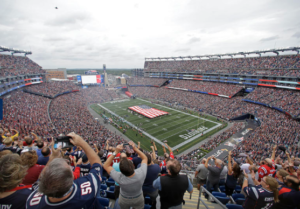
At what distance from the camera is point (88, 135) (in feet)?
71.9

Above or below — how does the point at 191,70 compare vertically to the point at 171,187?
above

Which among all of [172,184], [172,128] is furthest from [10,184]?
[172,128]

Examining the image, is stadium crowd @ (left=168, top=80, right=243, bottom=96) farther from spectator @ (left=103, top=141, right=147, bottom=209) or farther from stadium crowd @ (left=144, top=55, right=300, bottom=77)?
spectator @ (left=103, top=141, right=147, bottom=209)

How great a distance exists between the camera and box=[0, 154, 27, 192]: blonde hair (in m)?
1.85

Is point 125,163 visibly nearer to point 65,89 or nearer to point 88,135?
point 88,135

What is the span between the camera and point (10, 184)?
1864mm

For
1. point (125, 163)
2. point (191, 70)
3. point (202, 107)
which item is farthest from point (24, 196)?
point (191, 70)

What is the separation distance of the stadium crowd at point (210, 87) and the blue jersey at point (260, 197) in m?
43.6

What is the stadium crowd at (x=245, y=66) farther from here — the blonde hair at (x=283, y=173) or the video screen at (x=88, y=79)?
the blonde hair at (x=283, y=173)

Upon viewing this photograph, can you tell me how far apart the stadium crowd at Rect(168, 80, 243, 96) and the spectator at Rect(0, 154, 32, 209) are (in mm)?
46500

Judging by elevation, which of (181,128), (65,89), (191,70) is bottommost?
(181,128)

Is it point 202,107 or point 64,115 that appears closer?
point 64,115

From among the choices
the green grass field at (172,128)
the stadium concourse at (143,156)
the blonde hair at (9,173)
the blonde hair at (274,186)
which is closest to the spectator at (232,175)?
the stadium concourse at (143,156)

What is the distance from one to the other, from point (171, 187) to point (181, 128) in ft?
90.0
